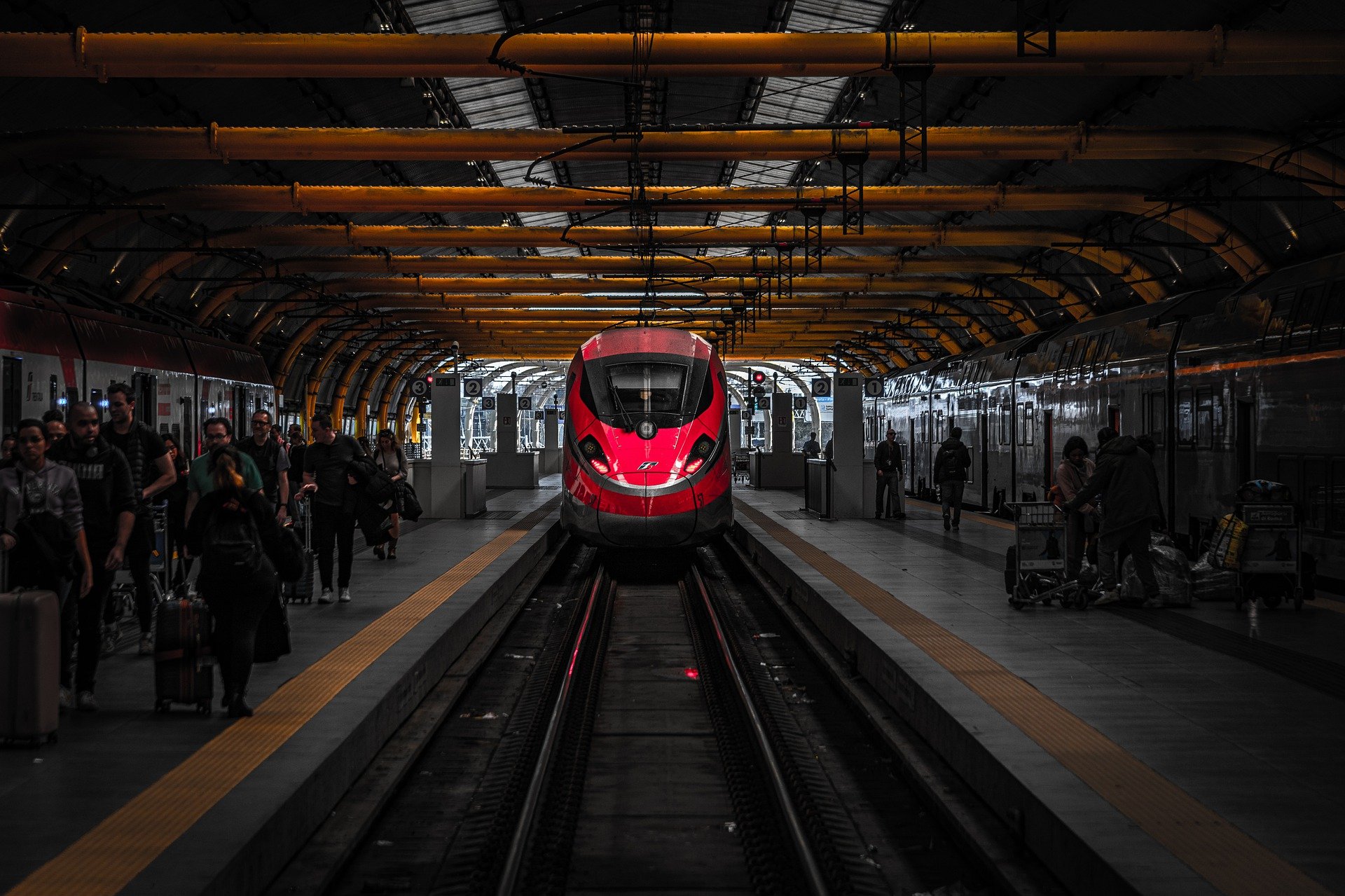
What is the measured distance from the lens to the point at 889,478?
80.6ft

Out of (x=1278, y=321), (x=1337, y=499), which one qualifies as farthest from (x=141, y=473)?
(x=1278, y=321)

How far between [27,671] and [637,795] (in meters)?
3.41

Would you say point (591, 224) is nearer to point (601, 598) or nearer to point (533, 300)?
point (533, 300)

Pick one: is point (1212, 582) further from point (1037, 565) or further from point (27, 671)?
point (27, 671)

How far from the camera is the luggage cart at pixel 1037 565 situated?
1192 cm

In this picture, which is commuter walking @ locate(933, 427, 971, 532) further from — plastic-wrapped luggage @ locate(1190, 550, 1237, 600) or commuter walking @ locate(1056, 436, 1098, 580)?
plastic-wrapped luggage @ locate(1190, 550, 1237, 600)

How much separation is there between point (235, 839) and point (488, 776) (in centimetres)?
294

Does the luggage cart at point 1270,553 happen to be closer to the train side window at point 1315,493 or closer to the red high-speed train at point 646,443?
the train side window at point 1315,493

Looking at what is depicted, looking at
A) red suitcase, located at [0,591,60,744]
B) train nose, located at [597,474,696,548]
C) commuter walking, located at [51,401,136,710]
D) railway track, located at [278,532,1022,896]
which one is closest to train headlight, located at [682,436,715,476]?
train nose, located at [597,474,696,548]

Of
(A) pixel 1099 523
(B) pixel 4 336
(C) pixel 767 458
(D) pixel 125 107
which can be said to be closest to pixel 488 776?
(A) pixel 1099 523

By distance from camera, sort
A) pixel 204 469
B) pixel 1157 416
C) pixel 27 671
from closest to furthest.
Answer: pixel 27 671 < pixel 204 469 < pixel 1157 416

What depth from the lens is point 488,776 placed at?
25.8ft

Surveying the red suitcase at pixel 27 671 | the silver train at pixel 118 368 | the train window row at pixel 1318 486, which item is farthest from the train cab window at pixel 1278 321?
the silver train at pixel 118 368

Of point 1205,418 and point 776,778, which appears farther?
point 1205,418
